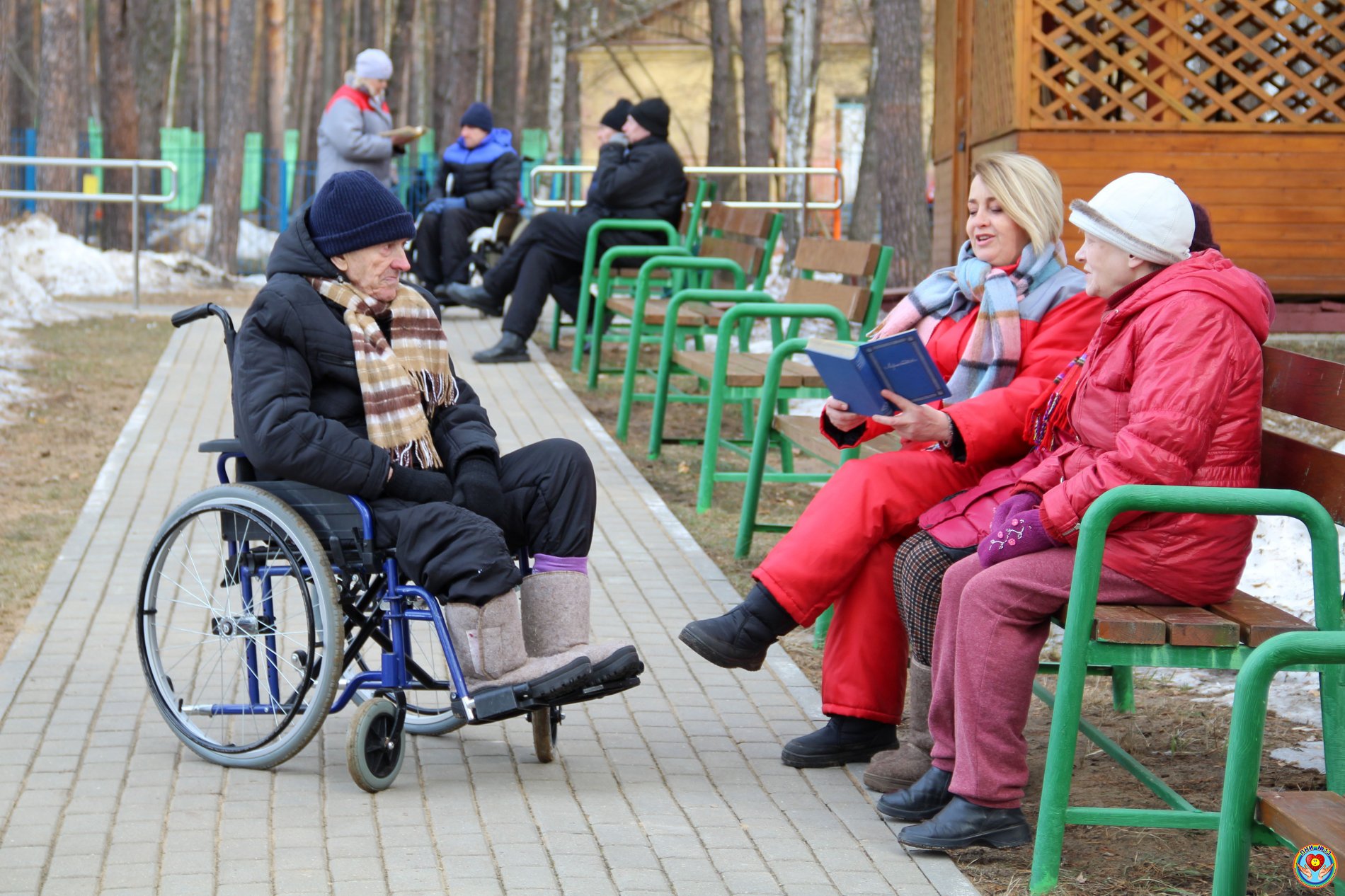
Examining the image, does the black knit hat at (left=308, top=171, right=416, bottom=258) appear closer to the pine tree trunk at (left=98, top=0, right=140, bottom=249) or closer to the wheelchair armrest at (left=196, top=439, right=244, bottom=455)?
the wheelchair armrest at (left=196, top=439, right=244, bottom=455)

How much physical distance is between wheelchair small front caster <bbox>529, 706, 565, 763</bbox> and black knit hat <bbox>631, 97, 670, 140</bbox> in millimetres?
7168

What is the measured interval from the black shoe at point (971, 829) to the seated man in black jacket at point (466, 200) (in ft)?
33.2

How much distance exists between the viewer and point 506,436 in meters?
8.59

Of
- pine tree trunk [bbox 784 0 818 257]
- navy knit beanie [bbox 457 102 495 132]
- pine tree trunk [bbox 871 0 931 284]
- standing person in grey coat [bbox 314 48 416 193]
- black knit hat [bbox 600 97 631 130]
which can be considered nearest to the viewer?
black knit hat [bbox 600 97 631 130]

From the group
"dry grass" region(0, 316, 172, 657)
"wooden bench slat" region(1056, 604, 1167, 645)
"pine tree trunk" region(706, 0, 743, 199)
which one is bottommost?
"dry grass" region(0, 316, 172, 657)

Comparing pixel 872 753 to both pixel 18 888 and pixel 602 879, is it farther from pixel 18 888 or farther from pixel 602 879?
pixel 18 888

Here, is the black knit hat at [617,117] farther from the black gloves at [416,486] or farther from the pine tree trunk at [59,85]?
the pine tree trunk at [59,85]

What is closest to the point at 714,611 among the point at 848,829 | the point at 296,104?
the point at 848,829

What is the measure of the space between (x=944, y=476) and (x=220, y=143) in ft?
54.5

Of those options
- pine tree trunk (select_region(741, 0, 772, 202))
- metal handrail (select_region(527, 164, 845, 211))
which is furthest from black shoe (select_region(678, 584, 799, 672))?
pine tree trunk (select_region(741, 0, 772, 202))

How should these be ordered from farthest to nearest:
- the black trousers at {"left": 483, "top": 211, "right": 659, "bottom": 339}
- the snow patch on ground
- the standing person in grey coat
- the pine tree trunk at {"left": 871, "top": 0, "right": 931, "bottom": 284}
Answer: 1. the snow patch on ground
2. the pine tree trunk at {"left": 871, "top": 0, "right": 931, "bottom": 284}
3. the standing person in grey coat
4. the black trousers at {"left": 483, "top": 211, "right": 659, "bottom": 339}

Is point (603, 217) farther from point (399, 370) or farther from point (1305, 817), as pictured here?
point (1305, 817)

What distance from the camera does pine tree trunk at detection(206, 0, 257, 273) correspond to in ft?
62.2

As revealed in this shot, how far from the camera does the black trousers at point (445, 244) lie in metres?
13.4
